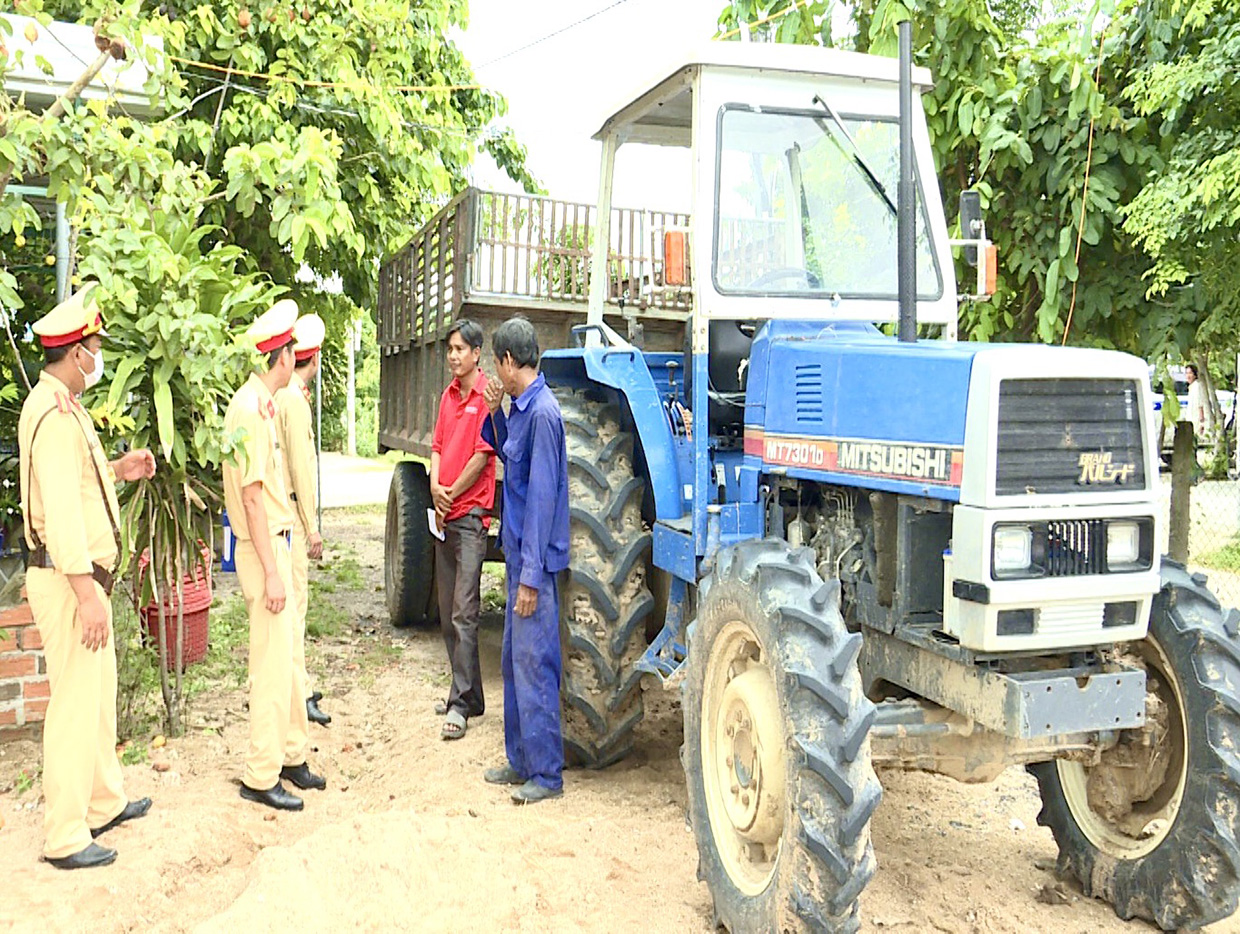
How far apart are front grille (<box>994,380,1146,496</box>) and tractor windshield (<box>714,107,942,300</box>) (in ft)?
3.88

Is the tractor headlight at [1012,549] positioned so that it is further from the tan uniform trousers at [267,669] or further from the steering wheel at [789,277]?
the tan uniform trousers at [267,669]

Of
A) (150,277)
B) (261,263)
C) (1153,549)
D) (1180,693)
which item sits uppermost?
(261,263)

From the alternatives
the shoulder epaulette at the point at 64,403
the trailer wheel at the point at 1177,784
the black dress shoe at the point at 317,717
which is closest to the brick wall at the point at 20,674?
the black dress shoe at the point at 317,717

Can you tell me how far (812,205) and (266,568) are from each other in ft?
8.96

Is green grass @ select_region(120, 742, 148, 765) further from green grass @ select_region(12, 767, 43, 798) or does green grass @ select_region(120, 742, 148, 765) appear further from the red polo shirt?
the red polo shirt

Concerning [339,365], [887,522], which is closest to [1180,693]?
[887,522]

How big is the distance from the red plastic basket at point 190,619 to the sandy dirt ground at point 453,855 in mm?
670

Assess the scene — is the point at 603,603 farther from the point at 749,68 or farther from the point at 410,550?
the point at 410,550

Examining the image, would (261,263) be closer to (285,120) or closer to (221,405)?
(285,120)

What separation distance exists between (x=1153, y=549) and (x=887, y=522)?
0.78m

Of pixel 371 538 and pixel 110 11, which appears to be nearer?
pixel 110 11

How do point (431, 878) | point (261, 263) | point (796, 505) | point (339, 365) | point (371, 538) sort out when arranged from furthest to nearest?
point (339, 365), point (371, 538), point (261, 263), point (796, 505), point (431, 878)

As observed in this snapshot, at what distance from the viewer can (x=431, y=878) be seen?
12.7ft

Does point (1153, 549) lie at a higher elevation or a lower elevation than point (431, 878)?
higher
